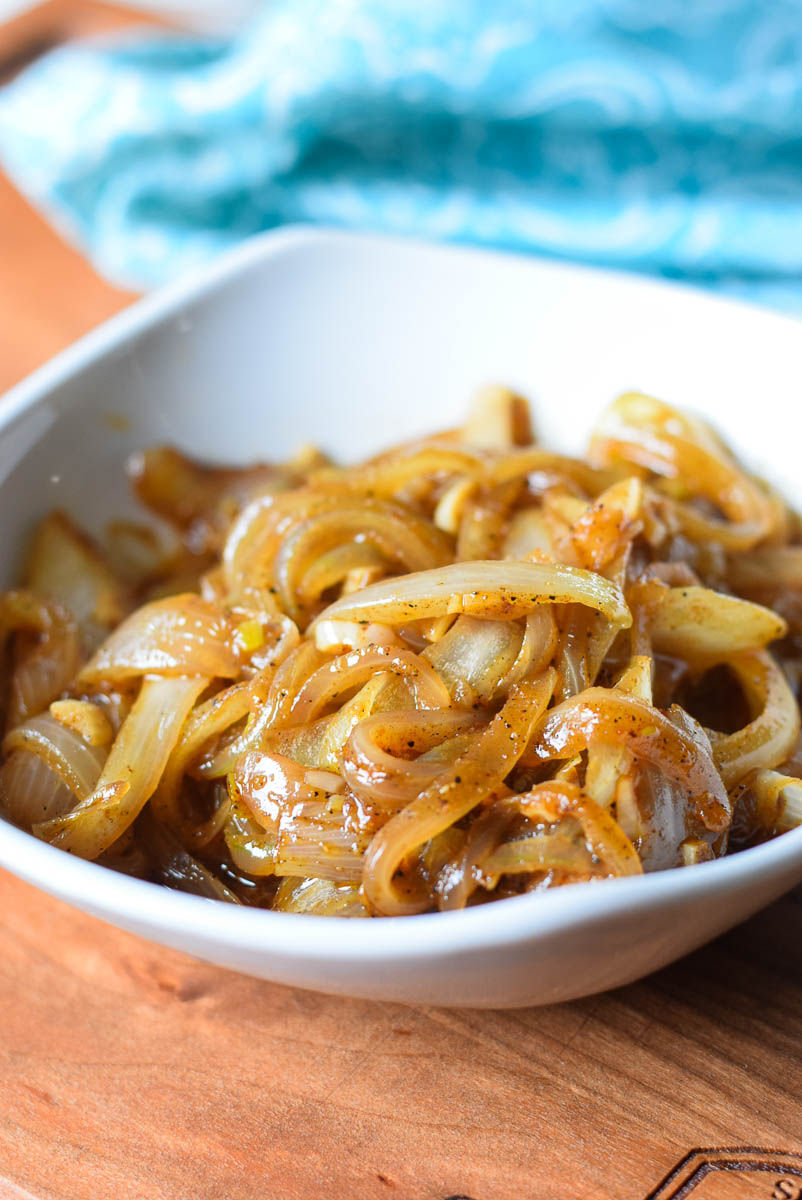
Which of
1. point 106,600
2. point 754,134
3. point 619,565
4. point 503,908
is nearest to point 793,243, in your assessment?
point 754,134

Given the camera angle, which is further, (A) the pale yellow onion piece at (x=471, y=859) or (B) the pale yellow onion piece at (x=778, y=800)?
(B) the pale yellow onion piece at (x=778, y=800)

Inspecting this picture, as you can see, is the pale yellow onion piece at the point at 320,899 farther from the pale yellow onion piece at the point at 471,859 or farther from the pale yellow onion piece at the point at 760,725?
the pale yellow onion piece at the point at 760,725

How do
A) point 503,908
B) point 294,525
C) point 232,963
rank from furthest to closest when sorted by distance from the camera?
1. point 294,525
2. point 232,963
3. point 503,908

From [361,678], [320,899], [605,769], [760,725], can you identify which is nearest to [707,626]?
[760,725]

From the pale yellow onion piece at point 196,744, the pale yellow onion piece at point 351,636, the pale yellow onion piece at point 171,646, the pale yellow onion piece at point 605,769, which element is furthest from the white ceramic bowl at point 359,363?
the pale yellow onion piece at point 605,769

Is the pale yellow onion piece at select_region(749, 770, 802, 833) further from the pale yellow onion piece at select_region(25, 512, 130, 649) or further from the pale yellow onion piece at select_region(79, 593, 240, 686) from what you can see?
the pale yellow onion piece at select_region(25, 512, 130, 649)

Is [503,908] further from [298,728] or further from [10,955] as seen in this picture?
[10,955]
